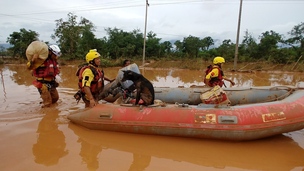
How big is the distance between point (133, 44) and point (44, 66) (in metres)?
21.5

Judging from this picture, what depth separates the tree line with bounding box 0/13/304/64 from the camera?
22.2 meters

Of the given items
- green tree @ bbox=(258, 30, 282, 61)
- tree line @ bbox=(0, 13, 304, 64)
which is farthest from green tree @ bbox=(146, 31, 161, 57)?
green tree @ bbox=(258, 30, 282, 61)

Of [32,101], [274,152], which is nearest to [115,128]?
[274,152]

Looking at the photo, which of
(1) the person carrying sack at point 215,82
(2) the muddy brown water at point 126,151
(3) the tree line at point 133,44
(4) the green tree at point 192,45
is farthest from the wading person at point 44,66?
(4) the green tree at point 192,45

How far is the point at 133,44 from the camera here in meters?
26.0

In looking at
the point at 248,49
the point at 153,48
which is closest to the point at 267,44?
the point at 248,49

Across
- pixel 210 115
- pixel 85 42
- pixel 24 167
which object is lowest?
pixel 24 167

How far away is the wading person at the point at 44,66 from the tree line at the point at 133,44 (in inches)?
692

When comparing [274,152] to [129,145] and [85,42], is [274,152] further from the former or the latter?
[85,42]

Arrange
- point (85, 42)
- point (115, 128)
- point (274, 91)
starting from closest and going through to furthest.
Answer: point (115, 128) → point (274, 91) → point (85, 42)

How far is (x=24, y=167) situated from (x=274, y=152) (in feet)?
10.9

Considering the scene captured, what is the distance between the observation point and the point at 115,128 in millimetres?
3871

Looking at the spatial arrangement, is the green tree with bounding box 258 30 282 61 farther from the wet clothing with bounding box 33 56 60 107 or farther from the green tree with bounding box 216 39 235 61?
the wet clothing with bounding box 33 56 60 107

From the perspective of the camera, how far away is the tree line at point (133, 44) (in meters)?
22.2
